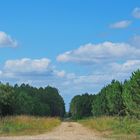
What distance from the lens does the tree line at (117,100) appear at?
3544 cm

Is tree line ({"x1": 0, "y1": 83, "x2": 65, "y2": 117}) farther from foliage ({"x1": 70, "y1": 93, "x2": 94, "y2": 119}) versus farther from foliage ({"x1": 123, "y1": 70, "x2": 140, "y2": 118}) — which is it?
foliage ({"x1": 123, "y1": 70, "x2": 140, "y2": 118})

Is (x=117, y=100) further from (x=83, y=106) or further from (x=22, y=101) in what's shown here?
(x=83, y=106)

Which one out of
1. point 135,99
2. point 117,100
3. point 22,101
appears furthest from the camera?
point 22,101

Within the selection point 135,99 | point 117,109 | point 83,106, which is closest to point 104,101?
point 117,109

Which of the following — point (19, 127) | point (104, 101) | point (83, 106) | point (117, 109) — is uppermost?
point (83, 106)

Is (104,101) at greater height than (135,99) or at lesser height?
greater

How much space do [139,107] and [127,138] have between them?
399 cm

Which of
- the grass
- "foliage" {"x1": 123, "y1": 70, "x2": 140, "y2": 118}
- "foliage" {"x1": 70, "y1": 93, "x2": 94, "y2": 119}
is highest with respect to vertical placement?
"foliage" {"x1": 70, "y1": 93, "x2": 94, "y2": 119}

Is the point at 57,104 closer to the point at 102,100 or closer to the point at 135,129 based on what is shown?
the point at 102,100

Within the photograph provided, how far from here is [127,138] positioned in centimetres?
2936

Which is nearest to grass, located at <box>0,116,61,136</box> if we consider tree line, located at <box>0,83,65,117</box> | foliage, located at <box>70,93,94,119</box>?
tree line, located at <box>0,83,65,117</box>

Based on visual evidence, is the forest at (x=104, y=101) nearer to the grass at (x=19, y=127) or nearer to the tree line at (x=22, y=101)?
the tree line at (x=22, y=101)

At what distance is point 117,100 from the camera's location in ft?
239

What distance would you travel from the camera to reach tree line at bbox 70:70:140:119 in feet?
116
